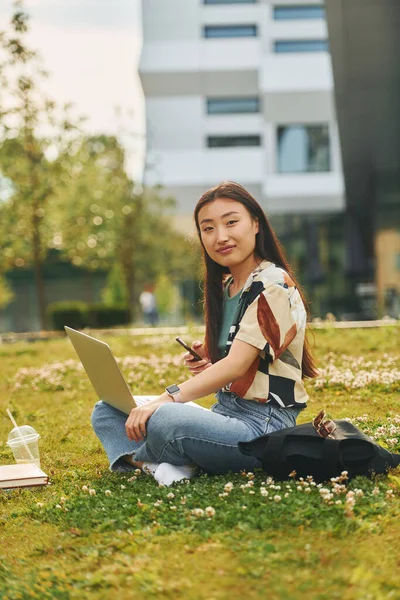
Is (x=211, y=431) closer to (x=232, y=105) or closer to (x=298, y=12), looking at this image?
(x=232, y=105)

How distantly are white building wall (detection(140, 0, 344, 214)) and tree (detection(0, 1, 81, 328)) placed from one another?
19752 millimetres

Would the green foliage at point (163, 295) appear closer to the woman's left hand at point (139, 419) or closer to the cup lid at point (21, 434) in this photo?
the cup lid at point (21, 434)

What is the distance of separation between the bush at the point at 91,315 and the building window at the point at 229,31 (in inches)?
972

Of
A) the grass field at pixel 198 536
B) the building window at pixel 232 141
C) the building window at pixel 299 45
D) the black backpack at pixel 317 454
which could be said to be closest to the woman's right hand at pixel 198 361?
the grass field at pixel 198 536

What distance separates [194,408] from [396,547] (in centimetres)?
152

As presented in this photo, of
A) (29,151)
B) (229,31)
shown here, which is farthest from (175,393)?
(229,31)

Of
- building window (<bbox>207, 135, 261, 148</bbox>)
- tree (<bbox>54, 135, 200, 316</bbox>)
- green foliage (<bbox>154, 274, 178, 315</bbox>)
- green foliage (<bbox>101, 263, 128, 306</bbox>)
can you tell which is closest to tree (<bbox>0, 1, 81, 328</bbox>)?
tree (<bbox>54, 135, 200, 316</bbox>)

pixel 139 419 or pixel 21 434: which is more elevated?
pixel 139 419

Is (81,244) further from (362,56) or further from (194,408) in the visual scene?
(194,408)

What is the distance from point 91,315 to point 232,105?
23.1 metres

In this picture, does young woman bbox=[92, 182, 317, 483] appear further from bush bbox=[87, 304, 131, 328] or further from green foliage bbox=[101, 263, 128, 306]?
green foliage bbox=[101, 263, 128, 306]

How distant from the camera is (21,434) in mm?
6055

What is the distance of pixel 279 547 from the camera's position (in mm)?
3531

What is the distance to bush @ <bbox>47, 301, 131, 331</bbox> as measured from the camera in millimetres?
27156
